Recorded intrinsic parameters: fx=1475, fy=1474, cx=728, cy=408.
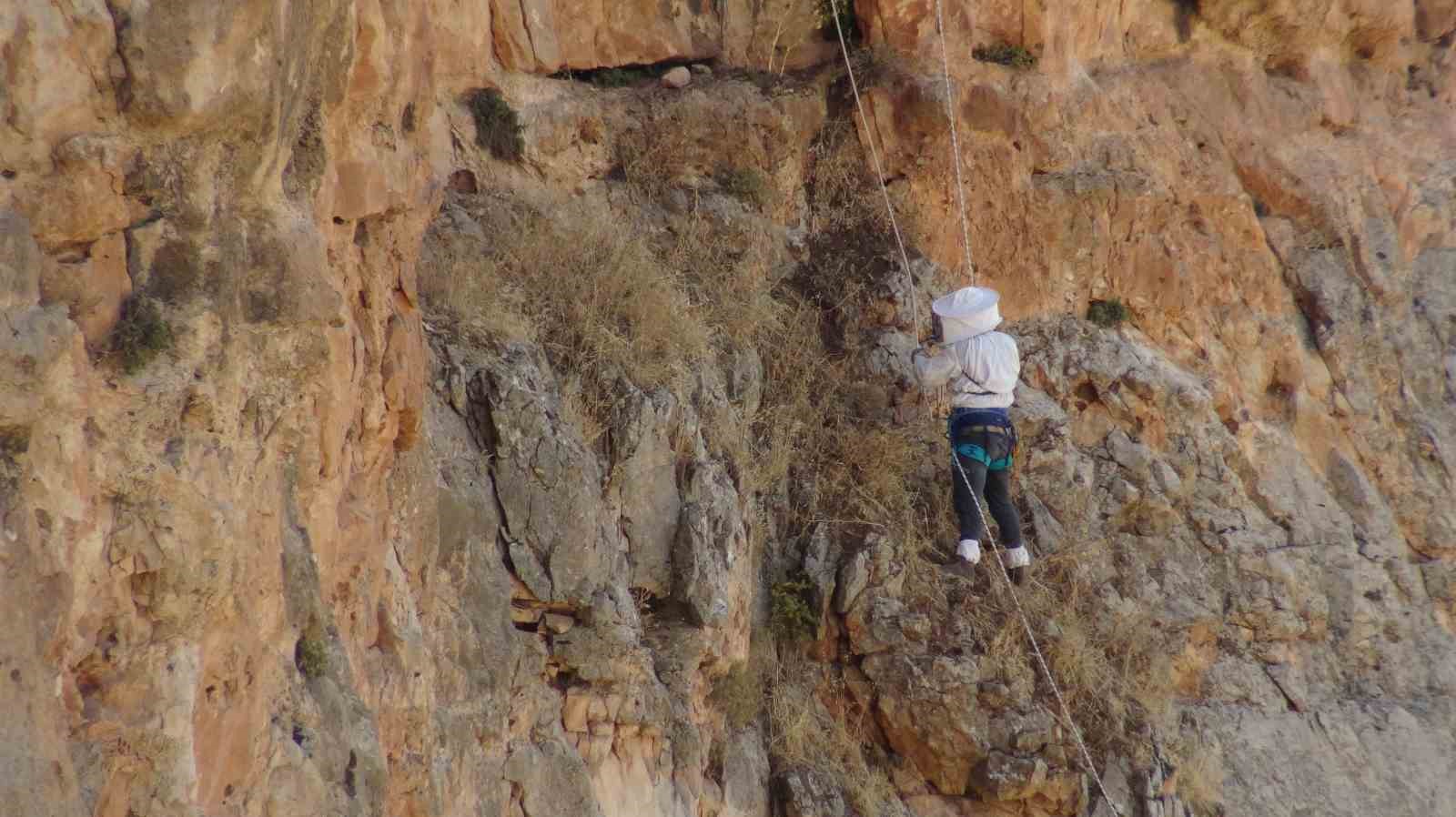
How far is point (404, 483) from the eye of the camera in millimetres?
5945

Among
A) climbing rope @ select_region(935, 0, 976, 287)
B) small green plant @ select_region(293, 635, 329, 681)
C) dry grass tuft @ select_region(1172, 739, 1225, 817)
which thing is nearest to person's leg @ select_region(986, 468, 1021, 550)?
dry grass tuft @ select_region(1172, 739, 1225, 817)

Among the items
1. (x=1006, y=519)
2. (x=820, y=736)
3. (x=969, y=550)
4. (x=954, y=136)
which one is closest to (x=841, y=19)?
(x=954, y=136)

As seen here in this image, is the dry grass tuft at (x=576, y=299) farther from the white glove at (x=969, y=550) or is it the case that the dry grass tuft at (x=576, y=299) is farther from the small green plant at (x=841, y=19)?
the small green plant at (x=841, y=19)

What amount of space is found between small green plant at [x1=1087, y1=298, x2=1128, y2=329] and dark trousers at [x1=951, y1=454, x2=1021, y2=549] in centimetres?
200

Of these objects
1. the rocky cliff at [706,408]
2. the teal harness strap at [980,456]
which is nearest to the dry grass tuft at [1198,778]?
the rocky cliff at [706,408]

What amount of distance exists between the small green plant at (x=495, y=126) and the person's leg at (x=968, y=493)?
10.8 feet

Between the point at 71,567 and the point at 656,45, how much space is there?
704cm

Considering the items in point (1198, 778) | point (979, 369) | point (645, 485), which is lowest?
point (1198, 778)

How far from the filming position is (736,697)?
8.06 meters

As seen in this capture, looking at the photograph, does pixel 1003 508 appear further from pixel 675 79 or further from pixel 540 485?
pixel 675 79

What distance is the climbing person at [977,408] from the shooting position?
8375mm

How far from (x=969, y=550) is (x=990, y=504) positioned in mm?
360

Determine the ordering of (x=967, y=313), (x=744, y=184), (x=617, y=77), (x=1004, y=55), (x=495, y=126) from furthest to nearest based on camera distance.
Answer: (x=1004, y=55) < (x=617, y=77) < (x=744, y=184) < (x=495, y=126) < (x=967, y=313)

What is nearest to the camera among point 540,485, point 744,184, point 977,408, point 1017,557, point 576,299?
point 540,485
